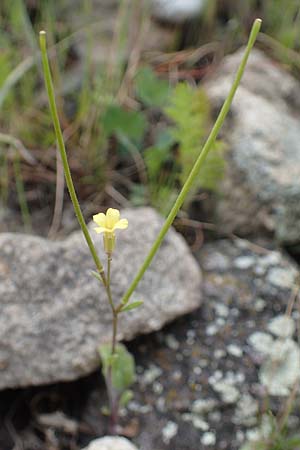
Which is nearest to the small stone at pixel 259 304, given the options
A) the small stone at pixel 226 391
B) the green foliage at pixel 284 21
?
the small stone at pixel 226 391

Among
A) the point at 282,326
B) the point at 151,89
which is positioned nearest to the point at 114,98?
the point at 151,89

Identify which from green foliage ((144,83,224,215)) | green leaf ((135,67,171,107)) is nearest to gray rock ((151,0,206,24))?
green leaf ((135,67,171,107))

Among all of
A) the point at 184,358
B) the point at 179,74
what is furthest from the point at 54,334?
the point at 179,74

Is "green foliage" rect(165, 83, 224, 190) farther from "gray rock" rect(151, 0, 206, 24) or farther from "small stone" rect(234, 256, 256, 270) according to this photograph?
"gray rock" rect(151, 0, 206, 24)

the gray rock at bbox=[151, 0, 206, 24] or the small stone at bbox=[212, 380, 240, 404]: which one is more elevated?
the gray rock at bbox=[151, 0, 206, 24]

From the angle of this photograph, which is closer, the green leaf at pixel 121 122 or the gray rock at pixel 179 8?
the green leaf at pixel 121 122

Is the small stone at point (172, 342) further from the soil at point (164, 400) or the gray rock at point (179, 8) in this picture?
the gray rock at point (179, 8)

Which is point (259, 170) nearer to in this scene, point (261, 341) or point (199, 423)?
point (261, 341)

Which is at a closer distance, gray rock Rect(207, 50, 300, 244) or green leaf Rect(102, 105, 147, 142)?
gray rock Rect(207, 50, 300, 244)
